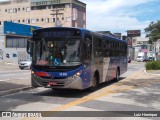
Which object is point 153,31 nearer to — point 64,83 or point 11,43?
point 11,43

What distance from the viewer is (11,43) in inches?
2094

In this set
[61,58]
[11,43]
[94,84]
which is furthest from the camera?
[11,43]

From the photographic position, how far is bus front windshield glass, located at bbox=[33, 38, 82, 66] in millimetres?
13289

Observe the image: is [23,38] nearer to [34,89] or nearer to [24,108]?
[34,89]

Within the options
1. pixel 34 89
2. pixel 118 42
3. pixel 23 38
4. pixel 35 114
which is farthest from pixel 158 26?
pixel 35 114

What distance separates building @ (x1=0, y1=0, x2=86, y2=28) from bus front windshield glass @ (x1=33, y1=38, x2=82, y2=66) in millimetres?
95142

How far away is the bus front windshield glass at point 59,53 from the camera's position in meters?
13.3

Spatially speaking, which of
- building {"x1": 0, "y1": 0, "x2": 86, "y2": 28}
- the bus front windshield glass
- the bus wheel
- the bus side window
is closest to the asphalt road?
the bus wheel

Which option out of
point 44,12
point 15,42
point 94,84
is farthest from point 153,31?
point 94,84

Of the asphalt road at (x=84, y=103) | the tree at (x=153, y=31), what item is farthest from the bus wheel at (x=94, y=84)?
the tree at (x=153, y=31)

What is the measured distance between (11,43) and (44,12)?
6379 cm

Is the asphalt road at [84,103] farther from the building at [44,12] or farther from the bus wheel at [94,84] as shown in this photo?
the building at [44,12]

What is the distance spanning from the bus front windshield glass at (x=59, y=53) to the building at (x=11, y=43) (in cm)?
3873

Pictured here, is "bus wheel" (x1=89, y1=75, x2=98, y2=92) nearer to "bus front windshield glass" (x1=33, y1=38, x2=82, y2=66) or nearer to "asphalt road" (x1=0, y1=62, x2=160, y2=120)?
"asphalt road" (x1=0, y1=62, x2=160, y2=120)
